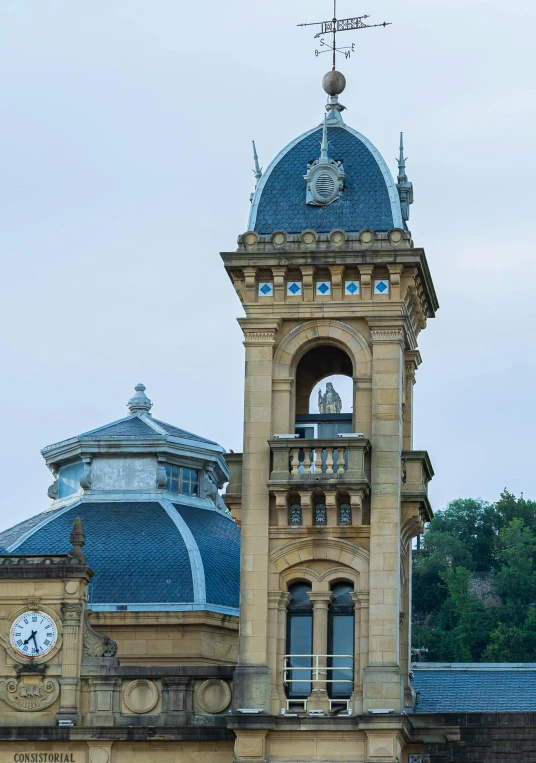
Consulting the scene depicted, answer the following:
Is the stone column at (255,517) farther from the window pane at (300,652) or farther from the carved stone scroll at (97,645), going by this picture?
the carved stone scroll at (97,645)

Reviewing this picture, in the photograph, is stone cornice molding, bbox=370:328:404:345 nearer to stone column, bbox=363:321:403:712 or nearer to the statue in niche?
stone column, bbox=363:321:403:712

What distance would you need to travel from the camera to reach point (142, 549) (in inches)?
2074

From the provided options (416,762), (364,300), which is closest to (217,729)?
(416,762)

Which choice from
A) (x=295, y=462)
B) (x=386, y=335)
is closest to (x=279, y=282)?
(x=386, y=335)

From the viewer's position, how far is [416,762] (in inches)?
1810

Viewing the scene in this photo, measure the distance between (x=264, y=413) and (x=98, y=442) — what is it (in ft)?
34.6

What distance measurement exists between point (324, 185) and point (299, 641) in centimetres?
1078

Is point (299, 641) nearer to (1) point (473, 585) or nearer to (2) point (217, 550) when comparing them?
(2) point (217, 550)

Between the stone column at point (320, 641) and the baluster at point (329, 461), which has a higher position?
the baluster at point (329, 461)

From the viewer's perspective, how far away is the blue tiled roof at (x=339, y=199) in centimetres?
4709

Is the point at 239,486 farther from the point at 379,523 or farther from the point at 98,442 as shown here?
the point at 98,442

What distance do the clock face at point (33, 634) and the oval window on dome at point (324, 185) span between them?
1183 cm

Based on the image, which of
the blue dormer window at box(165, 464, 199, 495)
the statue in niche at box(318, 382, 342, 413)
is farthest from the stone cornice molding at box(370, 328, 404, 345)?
the blue dormer window at box(165, 464, 199, 495)

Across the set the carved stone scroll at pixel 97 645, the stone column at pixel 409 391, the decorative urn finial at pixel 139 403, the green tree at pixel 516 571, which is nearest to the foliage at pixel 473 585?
the green tree at pixel 516 571
